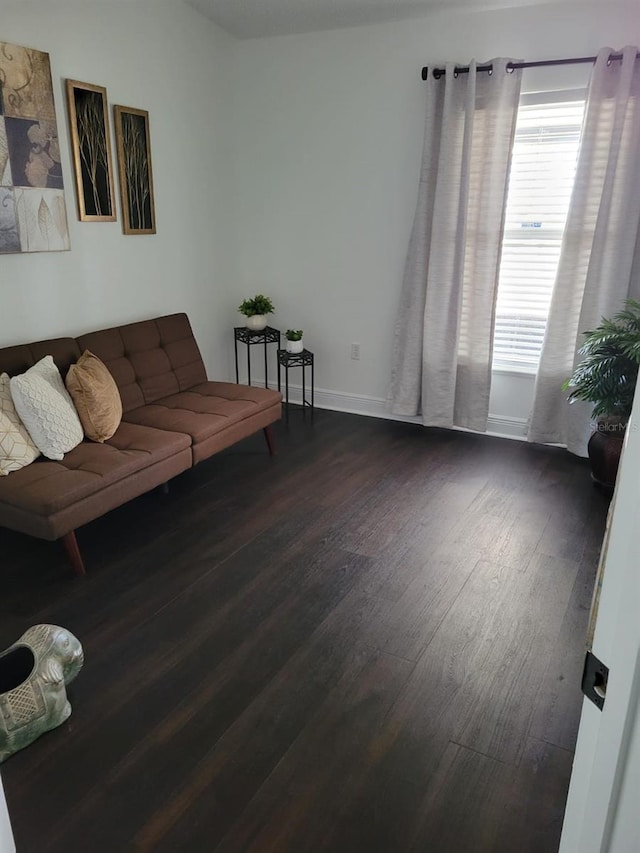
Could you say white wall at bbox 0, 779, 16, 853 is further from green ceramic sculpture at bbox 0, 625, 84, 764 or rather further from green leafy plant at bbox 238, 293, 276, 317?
green leafy plant at bbox 238, 293, 276, 317

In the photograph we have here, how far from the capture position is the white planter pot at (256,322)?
4.55 metres

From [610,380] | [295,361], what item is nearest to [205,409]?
[295,361]

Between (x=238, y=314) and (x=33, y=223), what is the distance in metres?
1.99

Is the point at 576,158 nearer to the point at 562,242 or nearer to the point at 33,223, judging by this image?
the point at 562,242

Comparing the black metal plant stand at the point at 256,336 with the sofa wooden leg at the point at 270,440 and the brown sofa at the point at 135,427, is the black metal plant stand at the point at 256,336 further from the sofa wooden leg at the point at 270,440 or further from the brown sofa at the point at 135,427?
the sofa wooden leg at the point at 270,440

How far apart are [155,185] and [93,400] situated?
67.5 inches

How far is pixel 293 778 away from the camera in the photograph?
5.46 ft

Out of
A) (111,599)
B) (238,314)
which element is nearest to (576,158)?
(238,314)

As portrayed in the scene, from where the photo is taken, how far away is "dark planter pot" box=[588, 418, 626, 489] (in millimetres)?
3340

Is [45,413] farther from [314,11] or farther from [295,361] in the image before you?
[314,11]

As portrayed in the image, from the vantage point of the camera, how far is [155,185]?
155 inches

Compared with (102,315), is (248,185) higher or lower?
higher


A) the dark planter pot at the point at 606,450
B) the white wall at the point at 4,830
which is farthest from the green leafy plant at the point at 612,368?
the white wall at the point at 4,830

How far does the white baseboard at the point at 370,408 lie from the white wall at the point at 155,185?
76 centimetres
